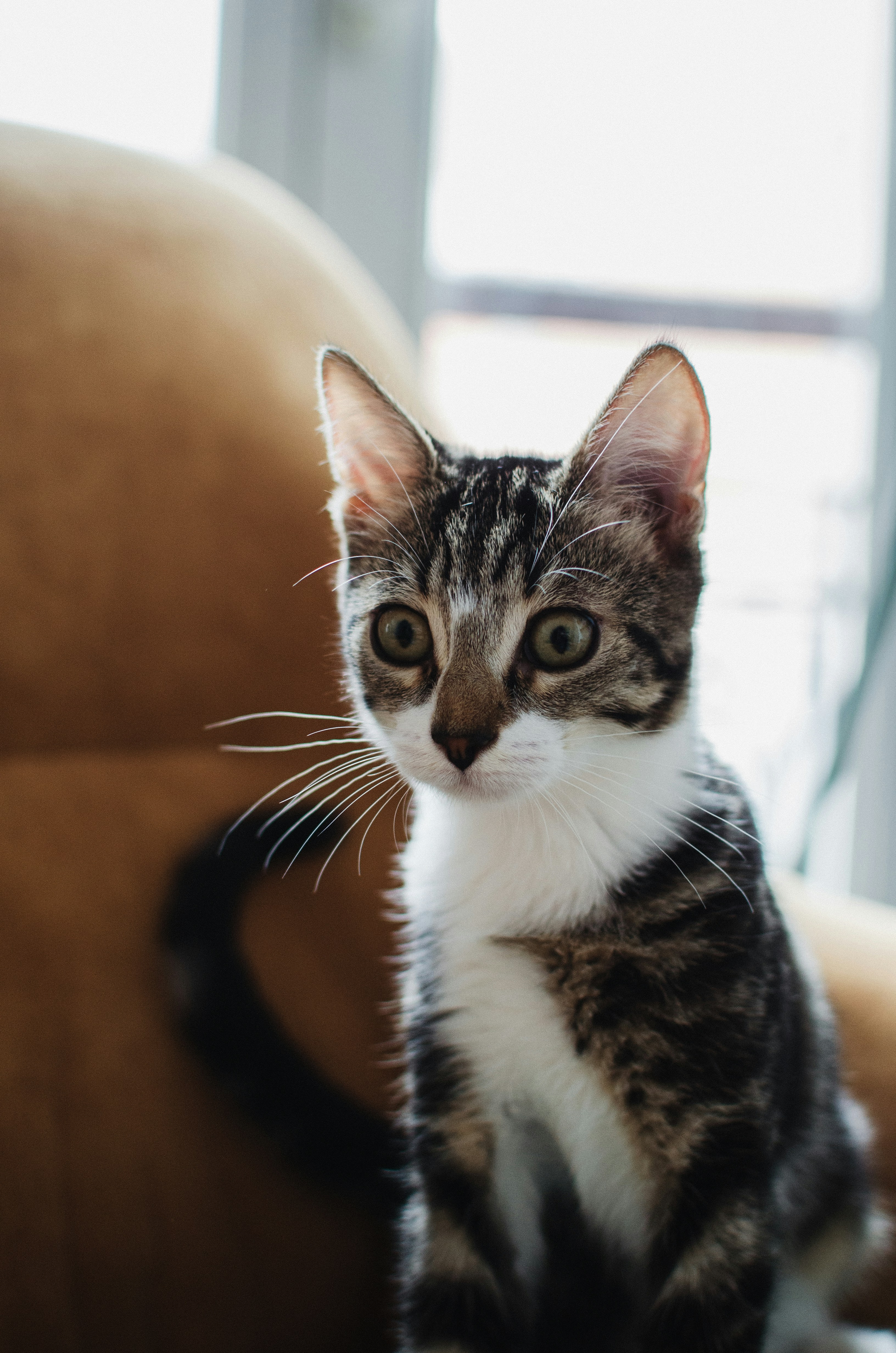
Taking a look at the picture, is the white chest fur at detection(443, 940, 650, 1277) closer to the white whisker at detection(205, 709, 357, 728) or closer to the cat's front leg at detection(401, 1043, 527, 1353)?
the cat's front leg at detection(401, 1043, 527, 1353)

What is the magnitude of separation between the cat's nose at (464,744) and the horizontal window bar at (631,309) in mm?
1008

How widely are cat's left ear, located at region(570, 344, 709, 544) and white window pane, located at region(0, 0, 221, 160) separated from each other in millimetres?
905

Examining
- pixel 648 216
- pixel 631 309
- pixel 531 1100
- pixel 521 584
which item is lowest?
pixel 531 1100

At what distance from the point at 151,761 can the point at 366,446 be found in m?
0.32

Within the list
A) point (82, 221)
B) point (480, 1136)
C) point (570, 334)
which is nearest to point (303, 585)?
point (82, 221)

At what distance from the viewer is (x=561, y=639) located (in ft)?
2.17

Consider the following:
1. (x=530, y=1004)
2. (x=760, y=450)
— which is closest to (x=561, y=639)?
(x=530, y=1004)

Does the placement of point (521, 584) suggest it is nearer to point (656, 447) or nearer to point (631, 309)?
point (656, 447)

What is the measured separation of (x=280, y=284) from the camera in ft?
3.05

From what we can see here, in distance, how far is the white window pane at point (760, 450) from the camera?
1460 mm

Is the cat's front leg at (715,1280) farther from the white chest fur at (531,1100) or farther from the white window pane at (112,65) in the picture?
the white window pane at (112,65)

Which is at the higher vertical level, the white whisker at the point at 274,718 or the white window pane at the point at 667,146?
the white window pane at the point at 667,146

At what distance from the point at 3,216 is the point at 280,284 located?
233 mm

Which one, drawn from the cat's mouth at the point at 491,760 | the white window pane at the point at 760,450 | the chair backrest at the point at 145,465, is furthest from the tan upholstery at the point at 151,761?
the white window pane at the point at 760,450
